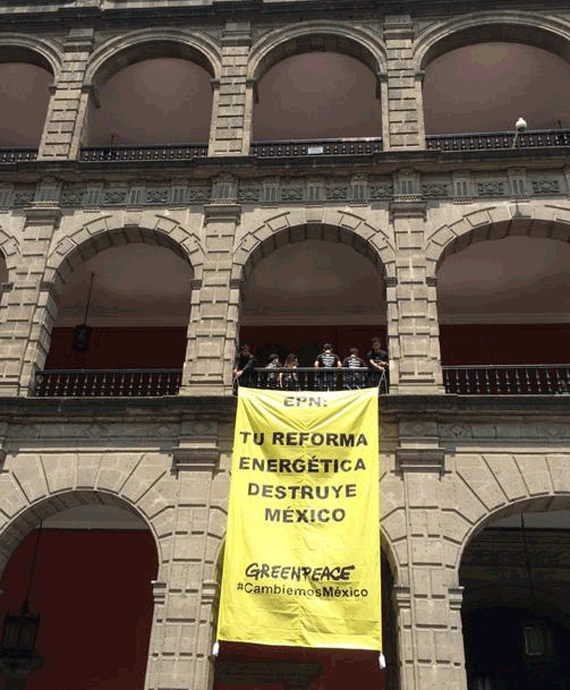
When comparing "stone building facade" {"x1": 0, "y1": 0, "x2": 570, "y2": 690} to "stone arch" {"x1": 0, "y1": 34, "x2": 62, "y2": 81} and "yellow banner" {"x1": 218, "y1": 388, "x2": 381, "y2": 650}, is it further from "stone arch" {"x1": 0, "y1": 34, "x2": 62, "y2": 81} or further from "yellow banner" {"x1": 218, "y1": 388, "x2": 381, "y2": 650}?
"yellow banner" {"x1": 218, "y1": 388, "x2": 381, "y2": 650}

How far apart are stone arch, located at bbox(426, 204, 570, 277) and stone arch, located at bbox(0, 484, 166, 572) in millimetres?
7127

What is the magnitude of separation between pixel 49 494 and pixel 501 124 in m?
14.1

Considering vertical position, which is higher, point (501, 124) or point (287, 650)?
point (501, 124)

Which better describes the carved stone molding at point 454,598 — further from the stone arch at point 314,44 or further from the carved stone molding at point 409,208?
the stone arch at point 314,44

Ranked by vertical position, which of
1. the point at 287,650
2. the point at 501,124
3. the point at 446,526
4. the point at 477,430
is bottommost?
the point at 287,650

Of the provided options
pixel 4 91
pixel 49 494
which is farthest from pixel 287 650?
pixel 4 91

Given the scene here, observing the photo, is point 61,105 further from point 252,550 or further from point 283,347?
point 252,550

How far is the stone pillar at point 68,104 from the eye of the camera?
15734 millimetres

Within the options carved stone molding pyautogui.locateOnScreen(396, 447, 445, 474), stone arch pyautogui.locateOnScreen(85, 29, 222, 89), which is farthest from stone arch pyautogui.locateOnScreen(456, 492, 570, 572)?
stone arch pyautogui.locateOnScreen(85, 29, 222, 89)

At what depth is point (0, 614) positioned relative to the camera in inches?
618

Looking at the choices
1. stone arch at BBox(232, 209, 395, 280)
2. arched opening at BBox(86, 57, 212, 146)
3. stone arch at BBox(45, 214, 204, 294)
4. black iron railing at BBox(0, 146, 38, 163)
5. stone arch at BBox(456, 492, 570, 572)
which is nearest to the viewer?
stone arch at BBox(456, 492, 570, 572)

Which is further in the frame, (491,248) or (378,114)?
(378,114)

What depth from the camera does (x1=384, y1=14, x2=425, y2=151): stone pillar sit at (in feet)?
50.0

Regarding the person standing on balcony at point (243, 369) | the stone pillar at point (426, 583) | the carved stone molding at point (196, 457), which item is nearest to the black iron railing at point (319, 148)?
the person standing on balcony at point (243, 369)
